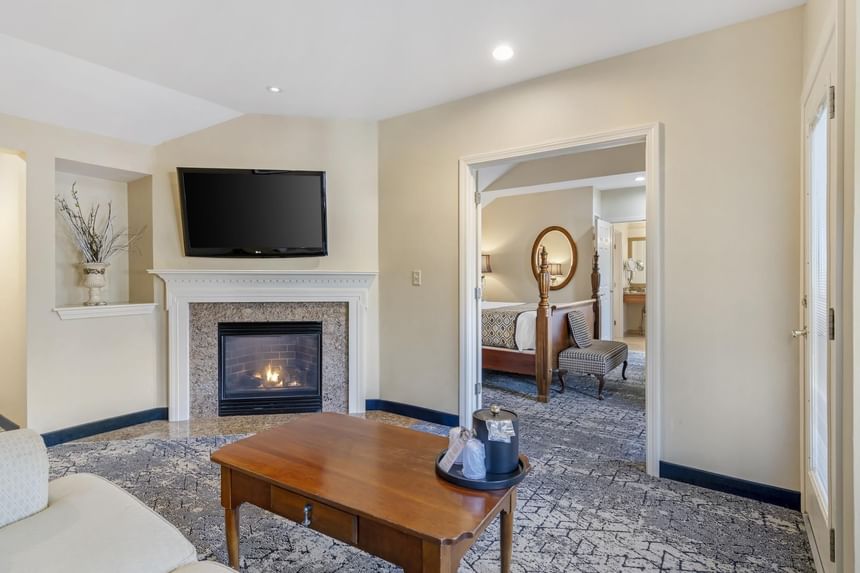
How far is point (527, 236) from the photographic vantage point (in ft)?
24.1

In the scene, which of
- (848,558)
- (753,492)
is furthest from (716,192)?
(848,558)

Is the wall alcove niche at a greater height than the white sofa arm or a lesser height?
greater

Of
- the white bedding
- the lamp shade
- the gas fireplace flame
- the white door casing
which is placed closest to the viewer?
the gas fireplace flame

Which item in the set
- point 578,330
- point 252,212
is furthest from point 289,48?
point 578,330

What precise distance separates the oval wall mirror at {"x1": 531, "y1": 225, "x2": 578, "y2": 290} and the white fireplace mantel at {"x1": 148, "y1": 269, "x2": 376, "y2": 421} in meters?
3.97

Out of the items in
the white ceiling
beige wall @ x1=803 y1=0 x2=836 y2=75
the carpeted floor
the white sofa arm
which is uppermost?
the white ceiling

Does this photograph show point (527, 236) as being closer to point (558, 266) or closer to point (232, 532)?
point (558, 266)

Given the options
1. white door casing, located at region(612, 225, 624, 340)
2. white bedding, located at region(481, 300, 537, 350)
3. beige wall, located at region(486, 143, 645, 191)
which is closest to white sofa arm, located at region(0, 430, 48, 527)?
white bedding, located at region(481, 300, 537, 350)

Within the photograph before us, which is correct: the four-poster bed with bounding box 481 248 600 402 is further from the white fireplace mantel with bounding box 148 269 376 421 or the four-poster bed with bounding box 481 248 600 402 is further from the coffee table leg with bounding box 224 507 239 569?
the coffee table leg with bounding box 224 507 239 569

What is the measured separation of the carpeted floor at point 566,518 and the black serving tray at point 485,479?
0.57 meters

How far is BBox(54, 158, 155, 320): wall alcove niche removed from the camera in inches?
132

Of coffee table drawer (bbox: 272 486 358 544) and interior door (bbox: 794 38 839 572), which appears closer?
coffee table drawer (bbox: 272 486 358 544)

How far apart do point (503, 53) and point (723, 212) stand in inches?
59.2

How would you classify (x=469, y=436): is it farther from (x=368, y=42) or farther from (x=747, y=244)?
(x=368, y=42)
